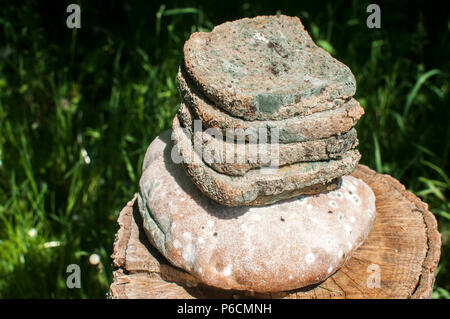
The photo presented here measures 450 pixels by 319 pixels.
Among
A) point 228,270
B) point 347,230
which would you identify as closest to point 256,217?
point 228,270

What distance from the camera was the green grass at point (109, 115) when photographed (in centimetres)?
304

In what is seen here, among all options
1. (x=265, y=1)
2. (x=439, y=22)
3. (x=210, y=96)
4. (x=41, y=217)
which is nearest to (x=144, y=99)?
(x=41, y=217)

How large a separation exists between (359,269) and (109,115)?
220cm

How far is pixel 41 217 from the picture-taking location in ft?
10.2

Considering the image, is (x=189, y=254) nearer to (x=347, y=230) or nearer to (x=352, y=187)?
(x=347, y=230)

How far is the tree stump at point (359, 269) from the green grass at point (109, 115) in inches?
28.4

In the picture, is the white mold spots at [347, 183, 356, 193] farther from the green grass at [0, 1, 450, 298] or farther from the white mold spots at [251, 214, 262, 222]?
the green grass at [0, 1, 450, 298]

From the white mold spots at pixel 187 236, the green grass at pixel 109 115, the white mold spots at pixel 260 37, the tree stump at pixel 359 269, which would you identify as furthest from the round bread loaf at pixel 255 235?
the green grass at pixel 109 115

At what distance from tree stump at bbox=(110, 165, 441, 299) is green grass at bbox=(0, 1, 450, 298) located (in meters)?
0.72

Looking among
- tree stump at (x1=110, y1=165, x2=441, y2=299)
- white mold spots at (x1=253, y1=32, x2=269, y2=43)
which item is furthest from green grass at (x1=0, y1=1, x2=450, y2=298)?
white mold spots at (x1=253, y1=32, x2=269, y2=43)

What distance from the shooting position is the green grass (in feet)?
A: 9.98

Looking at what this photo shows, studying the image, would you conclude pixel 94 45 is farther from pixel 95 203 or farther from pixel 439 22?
pixel 439 22

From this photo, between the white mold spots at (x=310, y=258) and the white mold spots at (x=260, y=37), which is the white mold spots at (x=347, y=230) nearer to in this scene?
the white mold spots at (x=310, y=258)
